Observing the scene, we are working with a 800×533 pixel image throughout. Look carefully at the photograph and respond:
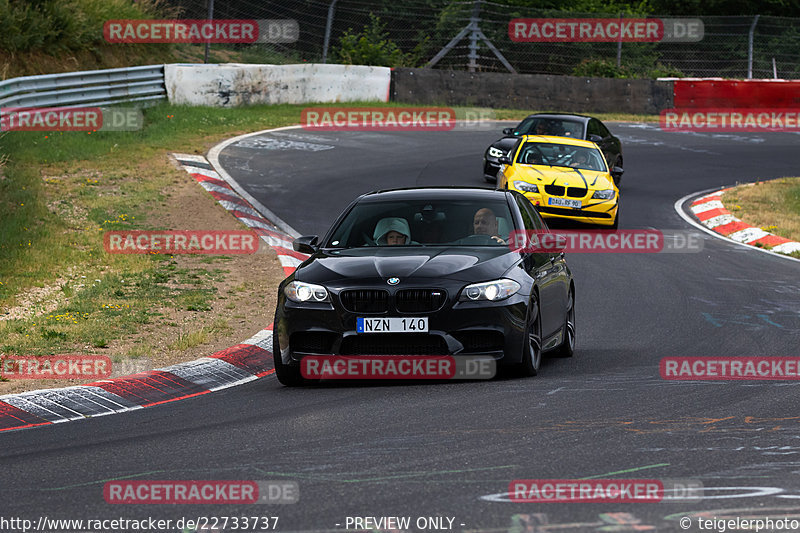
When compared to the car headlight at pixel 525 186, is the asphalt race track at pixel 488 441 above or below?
below

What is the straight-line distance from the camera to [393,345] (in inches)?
326

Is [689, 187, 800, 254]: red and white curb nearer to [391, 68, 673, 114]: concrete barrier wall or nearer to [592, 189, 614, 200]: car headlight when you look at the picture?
[592, 189, 614, 200]: car headlight

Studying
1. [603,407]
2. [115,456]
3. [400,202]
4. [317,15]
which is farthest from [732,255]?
[317,15]

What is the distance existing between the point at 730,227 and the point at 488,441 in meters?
13.5

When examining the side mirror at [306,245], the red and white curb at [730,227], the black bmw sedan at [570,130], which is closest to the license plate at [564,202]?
the red and white curb at [730,227]

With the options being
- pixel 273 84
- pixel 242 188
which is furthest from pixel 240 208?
pixel 273 84

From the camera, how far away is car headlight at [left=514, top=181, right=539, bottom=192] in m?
17.9

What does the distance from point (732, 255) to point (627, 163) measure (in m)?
9.39

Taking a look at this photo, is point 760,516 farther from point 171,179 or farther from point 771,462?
point 171,179

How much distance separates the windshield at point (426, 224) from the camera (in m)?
9.41

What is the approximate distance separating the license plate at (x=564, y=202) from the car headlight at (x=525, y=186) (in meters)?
0.26

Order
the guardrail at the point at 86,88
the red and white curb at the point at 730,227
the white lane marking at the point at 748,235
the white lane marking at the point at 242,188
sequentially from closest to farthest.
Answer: the white lane marking at the point at 242,188 → the red and white curb at the point at 730,227 → the white lane marking at the point at 748,235 → the guardrail at the point at 86,88

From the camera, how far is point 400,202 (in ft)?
32.1

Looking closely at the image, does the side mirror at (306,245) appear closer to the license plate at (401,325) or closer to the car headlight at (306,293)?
the car headlight at (306,293)
